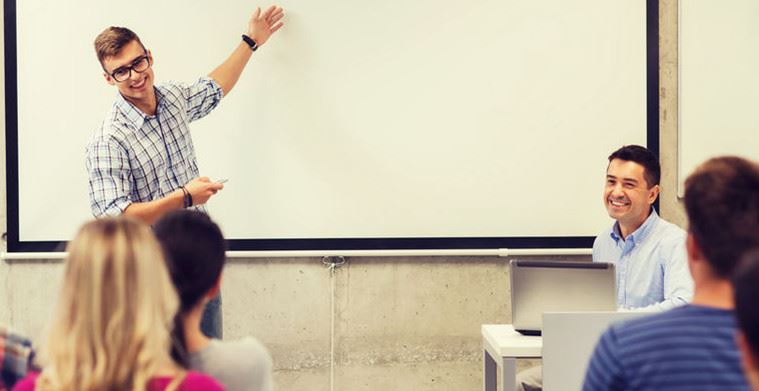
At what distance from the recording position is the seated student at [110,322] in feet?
4.32

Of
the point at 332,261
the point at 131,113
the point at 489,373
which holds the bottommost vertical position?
the point at 489,373

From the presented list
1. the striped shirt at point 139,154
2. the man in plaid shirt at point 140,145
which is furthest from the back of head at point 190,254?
the striped shirt at point 139,154

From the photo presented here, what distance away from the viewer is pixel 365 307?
3.81 m

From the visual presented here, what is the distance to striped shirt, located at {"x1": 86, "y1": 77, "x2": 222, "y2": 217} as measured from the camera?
10.4 ft

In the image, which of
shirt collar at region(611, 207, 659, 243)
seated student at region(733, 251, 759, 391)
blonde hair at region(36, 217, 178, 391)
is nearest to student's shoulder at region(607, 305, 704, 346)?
seated student at region(733, 251, 759, 391)

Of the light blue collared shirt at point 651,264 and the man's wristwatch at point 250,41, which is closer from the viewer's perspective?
the light blue collared shirt at point 651,264

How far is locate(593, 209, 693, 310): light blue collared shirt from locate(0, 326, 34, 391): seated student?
2095 mm

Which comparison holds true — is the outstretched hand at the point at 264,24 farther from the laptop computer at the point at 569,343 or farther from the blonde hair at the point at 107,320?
the blonde hair at the point at 107,320

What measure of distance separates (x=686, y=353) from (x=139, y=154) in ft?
7.74

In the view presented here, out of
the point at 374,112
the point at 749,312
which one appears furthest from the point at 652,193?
the point at 749,312

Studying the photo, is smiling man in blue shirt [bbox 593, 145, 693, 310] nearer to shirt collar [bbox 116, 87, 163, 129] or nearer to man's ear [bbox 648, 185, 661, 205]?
man's ear [bbox 648, 185, 661, 205]

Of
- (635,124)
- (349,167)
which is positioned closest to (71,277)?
(349,167)

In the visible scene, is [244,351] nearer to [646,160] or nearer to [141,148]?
[141,148]

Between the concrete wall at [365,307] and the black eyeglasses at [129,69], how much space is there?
0.94 m
